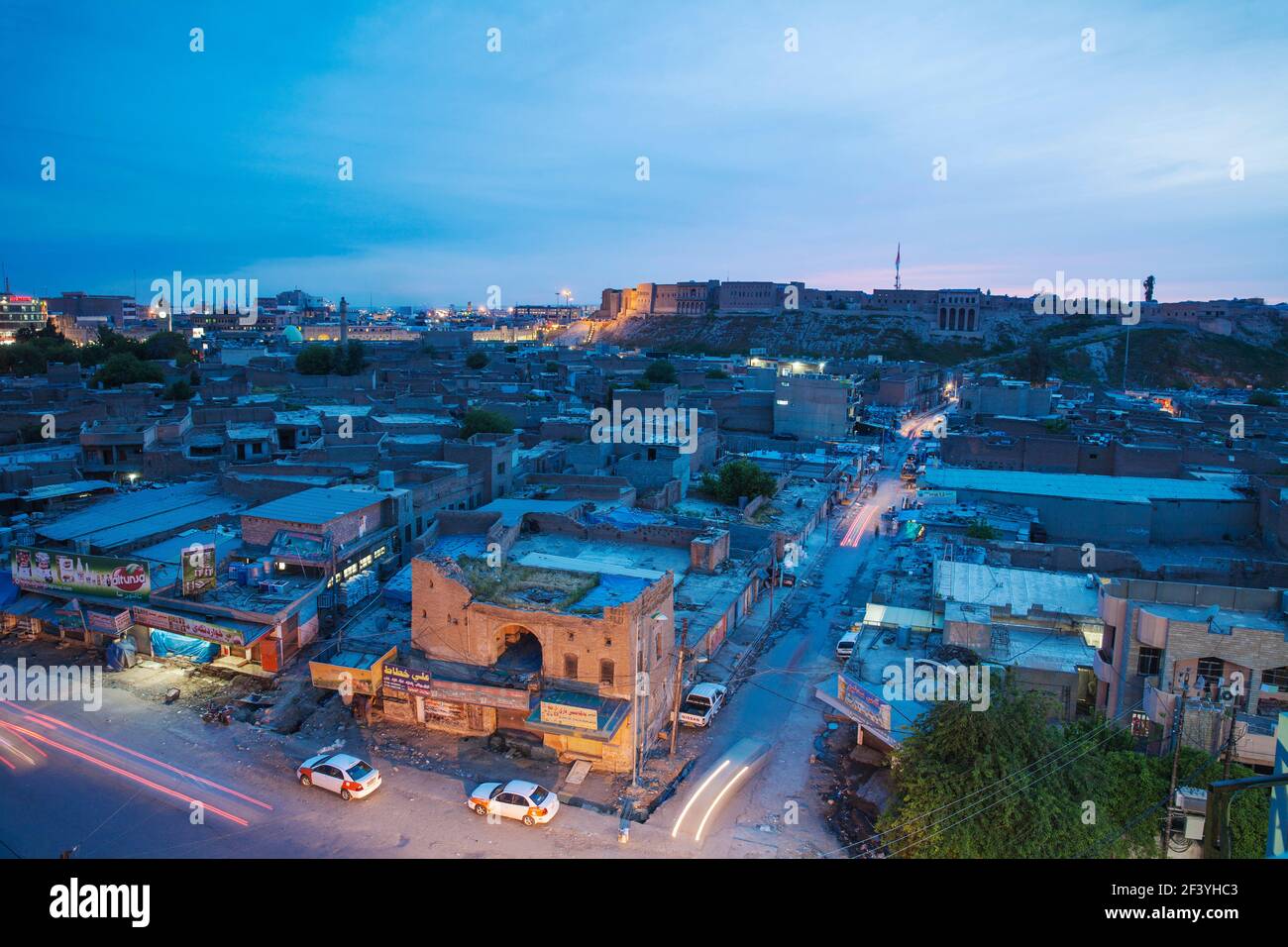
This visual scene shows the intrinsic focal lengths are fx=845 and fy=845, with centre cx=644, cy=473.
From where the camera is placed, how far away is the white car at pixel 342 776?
1410 cm

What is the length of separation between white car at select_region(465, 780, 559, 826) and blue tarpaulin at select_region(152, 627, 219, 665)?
890cm

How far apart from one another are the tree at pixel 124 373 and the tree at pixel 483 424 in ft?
101

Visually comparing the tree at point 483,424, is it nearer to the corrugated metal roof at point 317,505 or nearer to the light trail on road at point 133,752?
the corrugated metal roof at point 317,505

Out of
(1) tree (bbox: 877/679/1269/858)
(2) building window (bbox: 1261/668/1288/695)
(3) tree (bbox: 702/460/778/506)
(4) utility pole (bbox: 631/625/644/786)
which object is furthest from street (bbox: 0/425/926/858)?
(3) tree (bbox: 702/460/778/506)

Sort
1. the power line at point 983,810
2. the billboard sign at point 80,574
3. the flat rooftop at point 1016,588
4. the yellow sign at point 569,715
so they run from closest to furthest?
the power line at point 983,810 → the yellow sign at point 569,715 → the flat rooftop at point 1016,588 → the billboard sign at point 80,574

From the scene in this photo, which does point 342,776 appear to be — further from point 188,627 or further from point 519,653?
point 188,627

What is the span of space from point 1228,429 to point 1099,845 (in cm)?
4357

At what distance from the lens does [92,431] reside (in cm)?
3406

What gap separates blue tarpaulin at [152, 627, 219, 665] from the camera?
1916 centimetres

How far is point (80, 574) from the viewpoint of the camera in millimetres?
19672

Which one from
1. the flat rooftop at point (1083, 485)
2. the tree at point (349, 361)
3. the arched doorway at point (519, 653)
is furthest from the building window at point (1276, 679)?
the tree at point (349, 361)

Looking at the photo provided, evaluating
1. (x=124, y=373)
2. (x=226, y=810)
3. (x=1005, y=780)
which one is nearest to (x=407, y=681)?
(x=226, y=810)

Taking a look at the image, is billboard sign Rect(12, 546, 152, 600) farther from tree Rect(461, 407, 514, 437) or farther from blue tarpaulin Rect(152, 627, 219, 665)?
tree Rect(461, 407, 514, 437)

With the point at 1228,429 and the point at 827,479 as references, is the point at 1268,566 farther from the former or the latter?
the point at 1228,429
